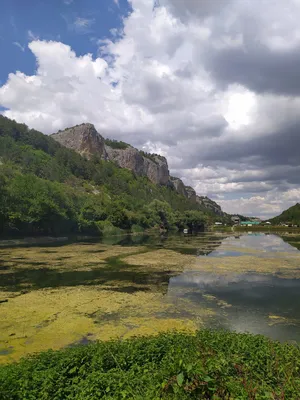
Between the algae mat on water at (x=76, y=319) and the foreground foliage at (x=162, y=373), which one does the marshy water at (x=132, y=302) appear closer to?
the algae mat on water at (x=76, y=319)

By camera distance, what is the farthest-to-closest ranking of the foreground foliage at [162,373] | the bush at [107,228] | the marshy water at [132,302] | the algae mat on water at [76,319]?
the bush at [107,228] < the marshy water at [132,302] < the algae mat on water at [76,319] < the foreground foliage at [162,373]

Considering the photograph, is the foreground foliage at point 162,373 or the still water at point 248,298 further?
the still water at point 248,298

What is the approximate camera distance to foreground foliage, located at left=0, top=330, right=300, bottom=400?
20.8ft

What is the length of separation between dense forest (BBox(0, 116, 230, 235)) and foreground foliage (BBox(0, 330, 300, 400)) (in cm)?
6678

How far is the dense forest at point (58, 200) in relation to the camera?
74750mm

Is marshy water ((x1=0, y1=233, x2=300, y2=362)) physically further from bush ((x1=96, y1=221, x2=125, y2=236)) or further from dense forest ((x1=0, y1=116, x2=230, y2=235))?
bush ((x1=96, y1=221, x2=125, y2=236))

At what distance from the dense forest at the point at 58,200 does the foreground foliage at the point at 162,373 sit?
66776 mm

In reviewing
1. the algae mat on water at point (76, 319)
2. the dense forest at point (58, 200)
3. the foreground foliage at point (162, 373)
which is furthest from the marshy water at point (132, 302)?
the dense forest at point (58, 200)

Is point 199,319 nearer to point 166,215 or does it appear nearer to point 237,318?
point 237,318

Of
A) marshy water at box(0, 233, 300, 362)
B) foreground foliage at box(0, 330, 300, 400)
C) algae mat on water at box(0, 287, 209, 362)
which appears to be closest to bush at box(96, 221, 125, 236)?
marshy water at box(0, 233, 300, 362)

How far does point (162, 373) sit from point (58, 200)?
8583 cm

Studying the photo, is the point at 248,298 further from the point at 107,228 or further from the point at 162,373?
the point at 107,228

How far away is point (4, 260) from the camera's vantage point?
39.5 m

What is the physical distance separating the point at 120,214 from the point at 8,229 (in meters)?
49.3
